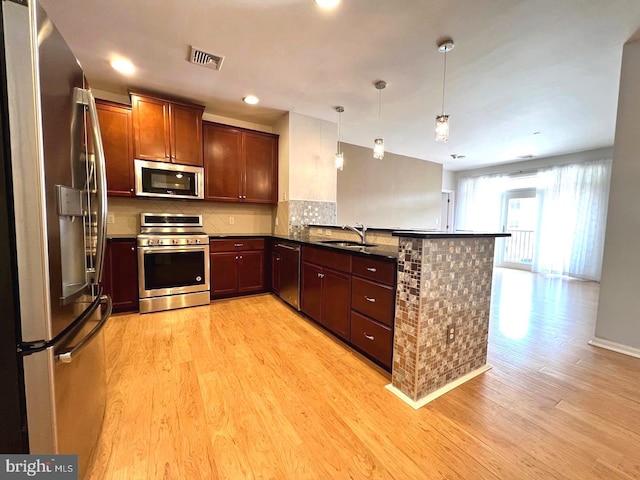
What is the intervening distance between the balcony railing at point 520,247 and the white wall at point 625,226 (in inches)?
175

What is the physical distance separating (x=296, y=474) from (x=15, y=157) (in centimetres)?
159

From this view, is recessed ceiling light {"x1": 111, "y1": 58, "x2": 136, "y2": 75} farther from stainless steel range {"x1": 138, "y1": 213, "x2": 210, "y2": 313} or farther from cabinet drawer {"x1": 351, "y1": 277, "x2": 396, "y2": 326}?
cabinet drawer {"x1": 351, "y1": 277, "x2": 396, "y2": 326}

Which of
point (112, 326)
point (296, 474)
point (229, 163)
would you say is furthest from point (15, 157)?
point (229, 163)

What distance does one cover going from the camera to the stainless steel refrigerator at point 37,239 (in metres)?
0.79

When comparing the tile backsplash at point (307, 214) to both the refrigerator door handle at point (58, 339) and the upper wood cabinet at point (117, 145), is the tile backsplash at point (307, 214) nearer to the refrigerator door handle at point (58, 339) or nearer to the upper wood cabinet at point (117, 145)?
the upper wood cabinet at point (117, 145)

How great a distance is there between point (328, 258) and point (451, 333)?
1198mm

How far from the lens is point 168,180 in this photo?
10.9ft

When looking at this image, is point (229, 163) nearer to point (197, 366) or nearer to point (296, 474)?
point (197, 366)

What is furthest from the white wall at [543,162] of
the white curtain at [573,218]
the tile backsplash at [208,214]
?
the tile backsplash at [208,214]

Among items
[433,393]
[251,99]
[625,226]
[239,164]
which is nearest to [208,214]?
[239,164]

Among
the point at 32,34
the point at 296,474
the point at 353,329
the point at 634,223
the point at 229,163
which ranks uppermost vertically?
the point at 229,163

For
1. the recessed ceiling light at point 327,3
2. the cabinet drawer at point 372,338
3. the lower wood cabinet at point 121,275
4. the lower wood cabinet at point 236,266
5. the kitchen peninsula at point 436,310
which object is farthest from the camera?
the lower wood cabinet at point 236,266

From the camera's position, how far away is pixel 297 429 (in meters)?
1.46

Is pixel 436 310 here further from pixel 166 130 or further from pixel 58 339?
pixel 166 130
